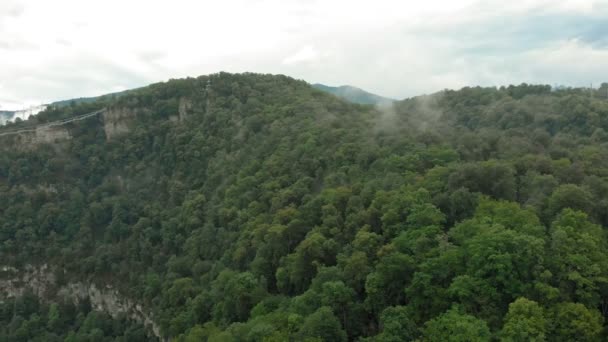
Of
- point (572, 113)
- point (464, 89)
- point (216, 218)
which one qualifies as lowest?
point (216, 218)

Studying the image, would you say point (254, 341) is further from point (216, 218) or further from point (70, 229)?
point (70, 229)

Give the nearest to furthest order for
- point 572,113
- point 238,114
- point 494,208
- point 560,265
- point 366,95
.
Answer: point 560,265, point 494,208, point 572,113, point 238,114, point 366,95

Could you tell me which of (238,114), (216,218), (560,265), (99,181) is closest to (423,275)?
(560,265)

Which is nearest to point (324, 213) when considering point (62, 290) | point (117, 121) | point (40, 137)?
point (62, 290)

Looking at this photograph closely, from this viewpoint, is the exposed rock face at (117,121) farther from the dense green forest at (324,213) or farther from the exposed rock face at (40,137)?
the exposed rock face at (40,137)

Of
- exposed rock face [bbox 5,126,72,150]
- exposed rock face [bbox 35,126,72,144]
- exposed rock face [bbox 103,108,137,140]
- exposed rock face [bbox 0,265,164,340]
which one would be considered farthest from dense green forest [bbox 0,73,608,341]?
exposed rock face [bbox 0,265,164,340]

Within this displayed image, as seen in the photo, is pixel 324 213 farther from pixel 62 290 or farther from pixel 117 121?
pixel 117 121

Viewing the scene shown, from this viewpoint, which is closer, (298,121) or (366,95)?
(298,121)

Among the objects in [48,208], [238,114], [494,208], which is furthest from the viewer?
[238,114]
